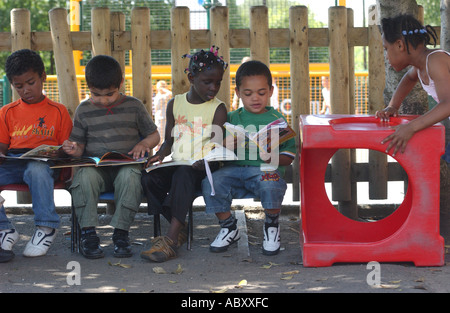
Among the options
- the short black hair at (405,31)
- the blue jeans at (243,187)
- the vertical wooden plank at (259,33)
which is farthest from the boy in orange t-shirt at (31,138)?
the short black hair at (405,31)

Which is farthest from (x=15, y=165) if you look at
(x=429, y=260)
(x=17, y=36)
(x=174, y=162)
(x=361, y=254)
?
(x=429, y=260)

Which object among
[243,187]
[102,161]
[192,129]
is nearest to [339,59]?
[192,129]

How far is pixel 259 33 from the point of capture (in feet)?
18.1

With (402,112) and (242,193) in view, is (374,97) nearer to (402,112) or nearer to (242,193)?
(402,112)

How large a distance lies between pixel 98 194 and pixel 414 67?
2.36m

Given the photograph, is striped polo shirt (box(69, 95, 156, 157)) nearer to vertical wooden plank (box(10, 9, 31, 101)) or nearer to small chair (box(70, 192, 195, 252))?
small chair (box(70, 192, 195, 252))

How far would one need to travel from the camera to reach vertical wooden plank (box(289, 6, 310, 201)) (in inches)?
218

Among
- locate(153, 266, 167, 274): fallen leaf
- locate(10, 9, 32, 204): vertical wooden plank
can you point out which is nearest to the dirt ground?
locate(153, 266, 167, 274): fallen leaf

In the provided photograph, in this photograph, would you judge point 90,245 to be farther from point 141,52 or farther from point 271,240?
point 141,52

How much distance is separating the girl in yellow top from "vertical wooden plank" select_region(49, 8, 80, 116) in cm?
120

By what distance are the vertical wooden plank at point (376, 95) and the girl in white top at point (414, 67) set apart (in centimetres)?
106

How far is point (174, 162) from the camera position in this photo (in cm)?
447

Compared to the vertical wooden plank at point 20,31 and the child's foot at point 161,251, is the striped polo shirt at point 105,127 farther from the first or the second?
the vertical wooden plank at point 20,31

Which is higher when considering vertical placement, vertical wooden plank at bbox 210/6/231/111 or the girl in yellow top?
vertical wooden plank at bbox 210/6/231/111
